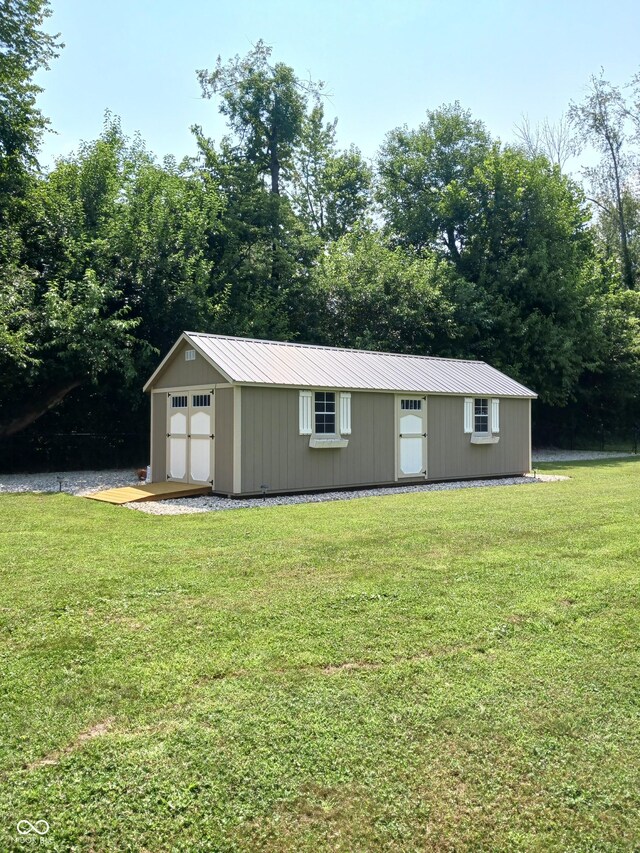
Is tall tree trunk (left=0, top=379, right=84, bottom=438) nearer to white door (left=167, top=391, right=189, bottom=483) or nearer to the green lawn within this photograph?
white door (left=167, top=391, right=189, bottom=483)

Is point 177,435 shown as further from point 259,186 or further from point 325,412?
point 259,186

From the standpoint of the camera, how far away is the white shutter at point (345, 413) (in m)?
11.9

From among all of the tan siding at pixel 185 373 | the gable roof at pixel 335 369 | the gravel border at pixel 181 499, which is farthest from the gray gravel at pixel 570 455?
the tan siding at pixel 185 373

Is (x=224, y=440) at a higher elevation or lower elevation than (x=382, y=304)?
lower

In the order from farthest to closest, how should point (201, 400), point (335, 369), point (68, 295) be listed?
point (68, 295)
point (335, 369)
point (201, 400)

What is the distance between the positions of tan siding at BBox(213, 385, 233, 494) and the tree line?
15.0 ft

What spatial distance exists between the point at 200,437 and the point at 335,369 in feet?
10.1

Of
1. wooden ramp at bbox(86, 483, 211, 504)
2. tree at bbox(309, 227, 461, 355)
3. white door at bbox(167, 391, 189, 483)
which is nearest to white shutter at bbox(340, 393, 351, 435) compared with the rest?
wooden ramp at bbox(86, 483, 211, 504)

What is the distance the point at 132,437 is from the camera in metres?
16.9

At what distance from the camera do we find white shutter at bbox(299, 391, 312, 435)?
11.3 m

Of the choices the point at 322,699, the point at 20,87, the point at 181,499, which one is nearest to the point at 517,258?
the point at 20,87

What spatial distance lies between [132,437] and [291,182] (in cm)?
1601

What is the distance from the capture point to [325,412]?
38.5 ft

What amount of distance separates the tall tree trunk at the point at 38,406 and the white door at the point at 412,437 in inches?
318
